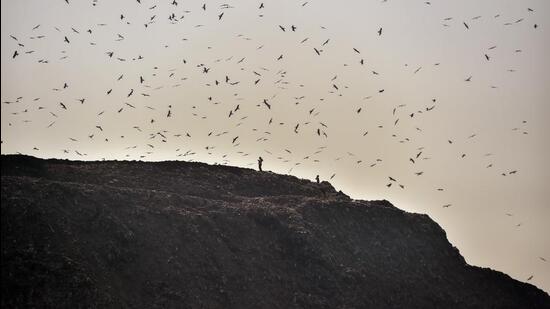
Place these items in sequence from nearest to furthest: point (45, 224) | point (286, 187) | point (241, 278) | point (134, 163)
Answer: point (45, 224)
point (241, 278)
point (134, 163)
point (286, 187)

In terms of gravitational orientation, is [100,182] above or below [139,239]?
above

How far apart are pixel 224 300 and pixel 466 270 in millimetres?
18801

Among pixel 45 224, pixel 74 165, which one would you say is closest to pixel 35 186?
pixel 45 224

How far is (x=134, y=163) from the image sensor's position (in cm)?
3459

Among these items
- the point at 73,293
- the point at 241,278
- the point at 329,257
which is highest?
the point at 329,257

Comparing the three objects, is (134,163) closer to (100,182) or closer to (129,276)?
(100,182)

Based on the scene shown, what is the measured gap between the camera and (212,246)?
85.8ft

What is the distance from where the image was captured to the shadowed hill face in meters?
20.0

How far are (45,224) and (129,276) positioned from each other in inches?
152

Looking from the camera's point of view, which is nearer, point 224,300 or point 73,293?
point 73,293

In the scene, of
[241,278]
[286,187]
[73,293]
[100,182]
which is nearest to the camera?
[73,293]

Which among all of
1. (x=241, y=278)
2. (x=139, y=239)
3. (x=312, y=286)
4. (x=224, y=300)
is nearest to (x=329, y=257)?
→ (x=312, y=286)

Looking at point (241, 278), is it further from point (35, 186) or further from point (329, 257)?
point (35, 186)

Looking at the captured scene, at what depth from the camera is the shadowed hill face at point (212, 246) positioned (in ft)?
65.5
